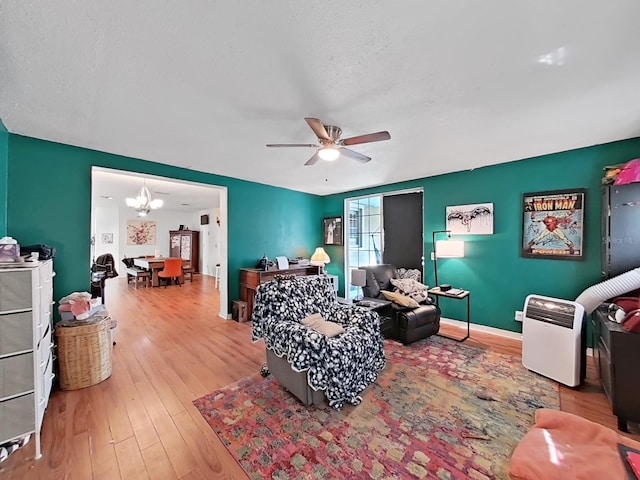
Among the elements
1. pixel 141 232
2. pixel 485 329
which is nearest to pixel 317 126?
pixel 485 329

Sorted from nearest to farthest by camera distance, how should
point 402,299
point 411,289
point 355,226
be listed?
point 402,299 → point 411,289 → point 355,226

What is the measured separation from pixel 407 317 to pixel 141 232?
31.3 ft

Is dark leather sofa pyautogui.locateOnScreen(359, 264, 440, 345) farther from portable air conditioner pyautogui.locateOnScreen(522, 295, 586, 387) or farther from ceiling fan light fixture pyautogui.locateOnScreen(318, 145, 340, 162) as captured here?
ceiling fan light fixture pyautogui.locateOnScreen(318, 145, 340, 162)

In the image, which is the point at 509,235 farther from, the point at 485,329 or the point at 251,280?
the point at 251,280

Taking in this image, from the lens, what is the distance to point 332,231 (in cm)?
615

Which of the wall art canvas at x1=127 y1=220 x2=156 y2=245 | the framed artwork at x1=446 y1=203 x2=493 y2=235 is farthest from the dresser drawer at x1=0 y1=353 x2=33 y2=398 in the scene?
the wall art canvas at x1=127 y1=220 x2=156 y2=245

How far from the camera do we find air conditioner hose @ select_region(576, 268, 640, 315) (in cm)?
238

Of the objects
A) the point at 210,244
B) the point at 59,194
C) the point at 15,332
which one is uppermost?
the point at 59,194

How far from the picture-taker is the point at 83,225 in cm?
303

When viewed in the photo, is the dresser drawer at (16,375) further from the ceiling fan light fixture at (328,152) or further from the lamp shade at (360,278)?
the lamp shade at (360,278)

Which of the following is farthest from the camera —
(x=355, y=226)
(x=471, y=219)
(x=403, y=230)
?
(x=355, y=226)

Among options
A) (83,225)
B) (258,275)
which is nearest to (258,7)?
(83,225)

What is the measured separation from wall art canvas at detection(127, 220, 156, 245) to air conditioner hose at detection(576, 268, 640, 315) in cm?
1107

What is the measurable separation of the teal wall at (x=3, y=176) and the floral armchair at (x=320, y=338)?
253 cm
